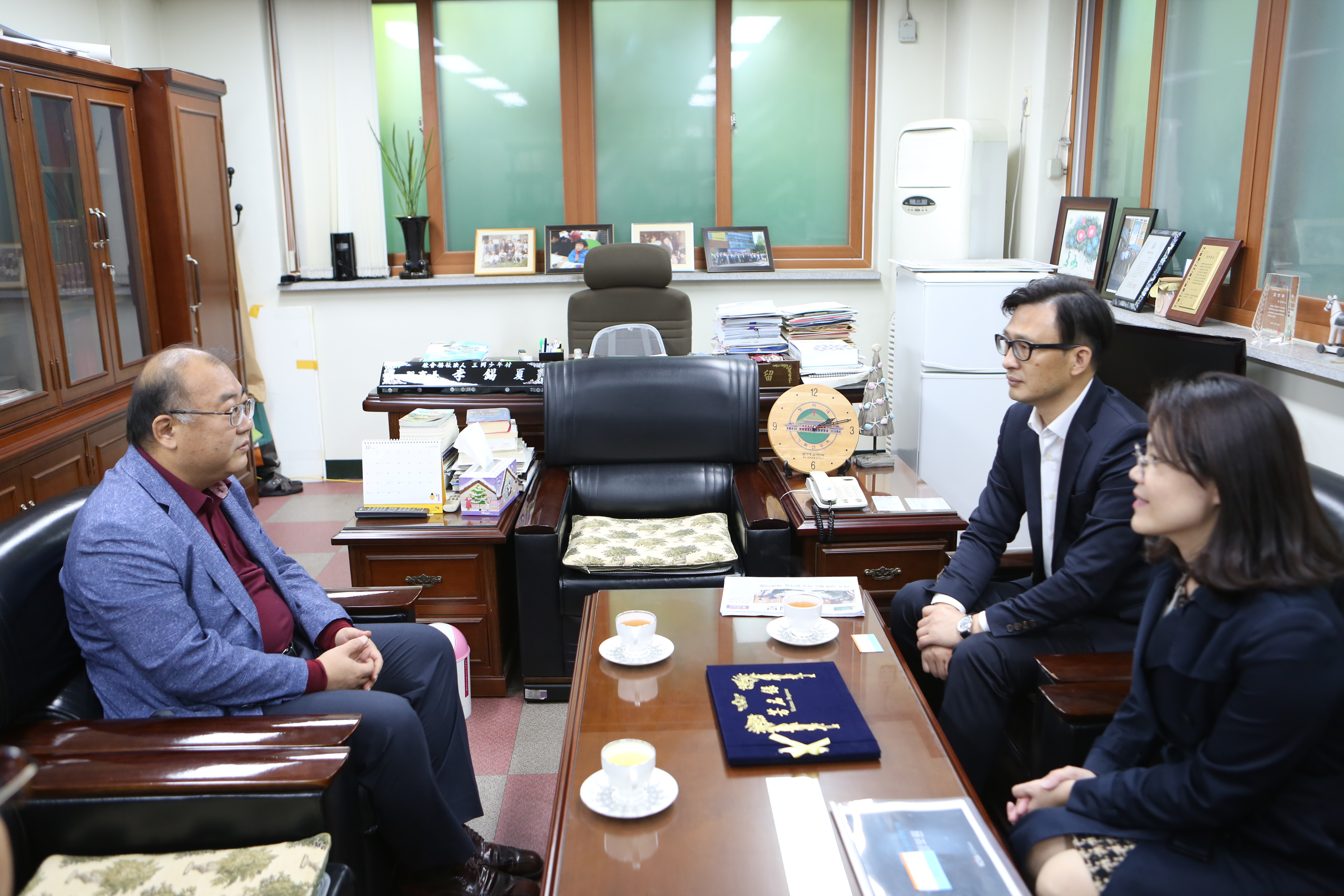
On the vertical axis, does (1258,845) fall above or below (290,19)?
below

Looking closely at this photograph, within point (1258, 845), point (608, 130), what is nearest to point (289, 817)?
point (1258, 845)

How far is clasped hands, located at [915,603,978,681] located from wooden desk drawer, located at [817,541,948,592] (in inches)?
20.0

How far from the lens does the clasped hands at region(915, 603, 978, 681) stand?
2.19 m

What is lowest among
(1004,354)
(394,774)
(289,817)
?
(394,774)

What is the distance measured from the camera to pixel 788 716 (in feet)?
5.63

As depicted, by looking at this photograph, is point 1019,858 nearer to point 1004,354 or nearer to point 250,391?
point 1004,354

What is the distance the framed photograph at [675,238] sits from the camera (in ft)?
17.6

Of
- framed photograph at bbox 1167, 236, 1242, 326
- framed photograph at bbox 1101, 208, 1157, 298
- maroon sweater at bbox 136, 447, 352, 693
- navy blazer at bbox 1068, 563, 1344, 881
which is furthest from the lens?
framed photograph at bbox 1101, 208, 1157, 298

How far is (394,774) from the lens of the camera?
6.05ft

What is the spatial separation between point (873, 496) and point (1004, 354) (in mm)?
812

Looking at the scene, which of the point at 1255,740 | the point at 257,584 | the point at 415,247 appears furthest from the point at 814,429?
the point at 415,247

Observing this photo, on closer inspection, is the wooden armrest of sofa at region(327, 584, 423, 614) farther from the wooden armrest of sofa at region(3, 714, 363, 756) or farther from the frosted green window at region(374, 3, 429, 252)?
the frosted green window at region(374, 3, 429, 252)

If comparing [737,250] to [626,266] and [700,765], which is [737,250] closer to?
[626,266]

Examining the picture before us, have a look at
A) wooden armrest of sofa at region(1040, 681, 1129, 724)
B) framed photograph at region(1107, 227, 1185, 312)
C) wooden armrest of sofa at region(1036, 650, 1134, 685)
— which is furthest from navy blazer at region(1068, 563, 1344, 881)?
framed photograph at region(1107, 227, 1185, 312)
